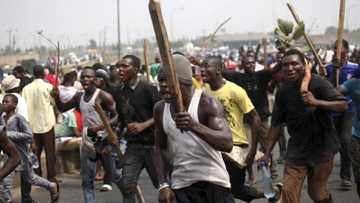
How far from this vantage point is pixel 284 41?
22.1 feet

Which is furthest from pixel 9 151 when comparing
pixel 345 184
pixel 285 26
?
pixel 345 184

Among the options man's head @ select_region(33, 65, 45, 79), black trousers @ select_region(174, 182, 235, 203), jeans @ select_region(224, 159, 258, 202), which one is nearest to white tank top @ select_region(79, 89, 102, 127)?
jeans @ select_region(224, 159, 258, 202)

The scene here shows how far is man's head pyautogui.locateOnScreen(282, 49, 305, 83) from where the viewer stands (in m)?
5.54

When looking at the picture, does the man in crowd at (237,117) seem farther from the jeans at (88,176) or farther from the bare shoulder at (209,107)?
the bare shoulder at (209,107)

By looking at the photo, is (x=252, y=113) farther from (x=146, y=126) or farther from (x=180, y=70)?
(x=180, y=70)

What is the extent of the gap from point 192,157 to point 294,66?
1589 mm

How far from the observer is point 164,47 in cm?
380

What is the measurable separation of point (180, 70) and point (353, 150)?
308 cm

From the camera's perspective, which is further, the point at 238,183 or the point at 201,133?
the point at 238,183

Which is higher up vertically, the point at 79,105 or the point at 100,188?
the point at 79,105

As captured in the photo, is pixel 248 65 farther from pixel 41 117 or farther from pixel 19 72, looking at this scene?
pixel 19 72

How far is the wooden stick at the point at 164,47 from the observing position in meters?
3.68

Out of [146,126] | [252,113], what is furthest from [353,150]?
[146,126]

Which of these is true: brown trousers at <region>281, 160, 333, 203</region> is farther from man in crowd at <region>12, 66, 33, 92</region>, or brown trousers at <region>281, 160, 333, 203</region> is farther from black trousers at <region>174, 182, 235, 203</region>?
man in crowd at <region>12, 66, 33, 92</region>
